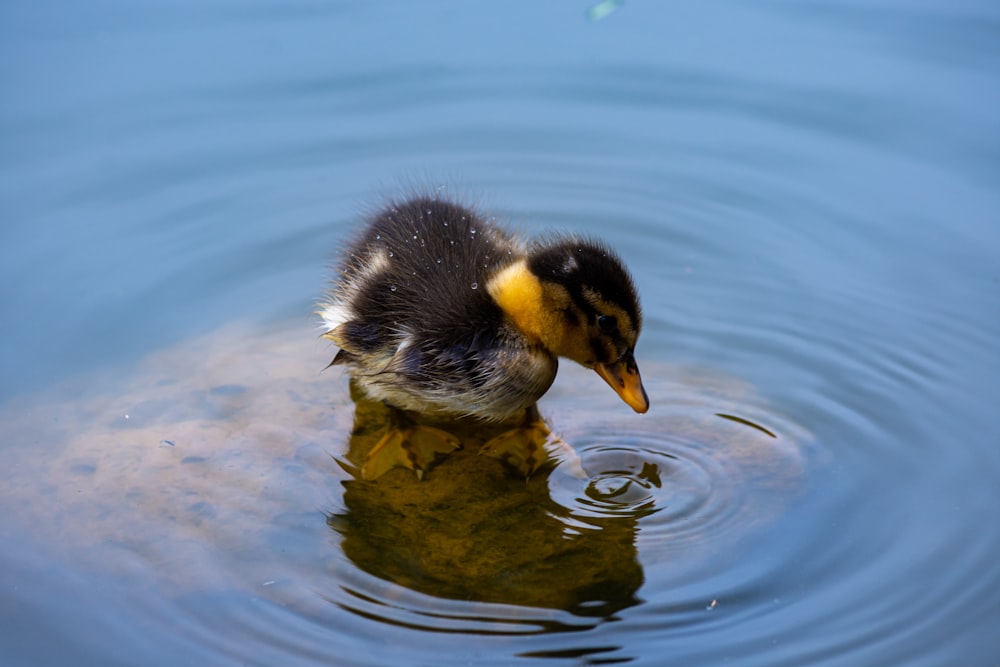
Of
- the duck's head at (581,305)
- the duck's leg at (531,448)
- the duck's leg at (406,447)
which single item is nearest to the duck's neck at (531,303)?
the duck's head at (581,305)

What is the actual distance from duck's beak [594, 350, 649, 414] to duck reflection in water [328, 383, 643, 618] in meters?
0.36

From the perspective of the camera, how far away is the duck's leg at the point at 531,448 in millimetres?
4641

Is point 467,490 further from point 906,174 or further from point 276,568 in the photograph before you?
point 906,174

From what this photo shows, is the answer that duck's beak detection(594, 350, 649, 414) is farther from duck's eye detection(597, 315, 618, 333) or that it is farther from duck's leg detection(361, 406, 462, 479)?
duck's leg detection(361, 406, 462, 479)

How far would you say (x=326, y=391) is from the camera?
5.16 metres

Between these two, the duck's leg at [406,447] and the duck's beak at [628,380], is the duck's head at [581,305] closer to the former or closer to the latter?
the duck's beak at [628,380]

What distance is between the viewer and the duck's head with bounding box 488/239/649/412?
168 inches

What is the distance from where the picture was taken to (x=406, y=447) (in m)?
4.79

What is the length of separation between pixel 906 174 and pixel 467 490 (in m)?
3.10

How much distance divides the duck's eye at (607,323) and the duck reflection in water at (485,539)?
22.9 inches

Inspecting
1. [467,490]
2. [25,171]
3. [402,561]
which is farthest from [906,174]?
[25,171]

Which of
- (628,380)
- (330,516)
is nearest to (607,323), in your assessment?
(628,380)

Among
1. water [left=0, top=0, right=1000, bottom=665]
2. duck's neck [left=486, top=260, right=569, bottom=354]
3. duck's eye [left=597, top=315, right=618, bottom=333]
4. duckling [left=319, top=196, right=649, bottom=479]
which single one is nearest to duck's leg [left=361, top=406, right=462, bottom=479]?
duckling [left=319, top=196, right=649, bottom=479]

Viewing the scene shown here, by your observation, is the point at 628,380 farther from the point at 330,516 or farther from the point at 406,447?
the point at 330,516
